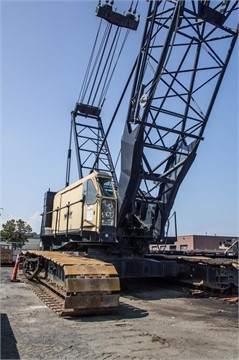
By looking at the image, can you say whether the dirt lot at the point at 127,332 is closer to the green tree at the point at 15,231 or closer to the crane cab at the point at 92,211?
the crane cab at the point at 92,211

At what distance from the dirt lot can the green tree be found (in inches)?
1649

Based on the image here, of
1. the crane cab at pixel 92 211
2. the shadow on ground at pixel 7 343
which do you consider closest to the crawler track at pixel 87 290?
the shadow on ground at pixel 7 343

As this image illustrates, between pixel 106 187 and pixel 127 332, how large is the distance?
5479mm

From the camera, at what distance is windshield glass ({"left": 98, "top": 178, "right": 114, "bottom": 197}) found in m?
11.1

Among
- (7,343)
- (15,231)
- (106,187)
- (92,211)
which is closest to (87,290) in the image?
(7,343)

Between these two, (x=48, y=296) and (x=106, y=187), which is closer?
(x=48, y=296)

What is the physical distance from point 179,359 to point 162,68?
25.9 ft

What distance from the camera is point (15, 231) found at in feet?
167

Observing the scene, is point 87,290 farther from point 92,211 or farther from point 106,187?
point 106,187

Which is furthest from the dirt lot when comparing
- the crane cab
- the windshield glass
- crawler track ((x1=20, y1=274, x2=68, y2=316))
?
the windshield glass

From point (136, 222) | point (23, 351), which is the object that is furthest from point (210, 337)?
point (136, 222)

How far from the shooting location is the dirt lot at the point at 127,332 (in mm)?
5211

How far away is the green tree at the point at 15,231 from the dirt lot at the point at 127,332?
1649 inches

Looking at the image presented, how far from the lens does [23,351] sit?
5.18m
